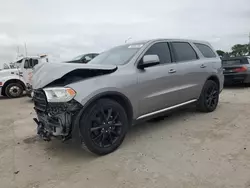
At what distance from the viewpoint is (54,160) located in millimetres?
3727

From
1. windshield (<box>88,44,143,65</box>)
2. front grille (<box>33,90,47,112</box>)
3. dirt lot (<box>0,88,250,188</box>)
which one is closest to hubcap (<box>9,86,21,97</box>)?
dirt lot (<box>0,88,250,188</box>)

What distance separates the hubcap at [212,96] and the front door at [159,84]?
4.20 ft

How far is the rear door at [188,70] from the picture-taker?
16.5 feet

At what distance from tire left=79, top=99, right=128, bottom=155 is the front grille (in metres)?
0.64

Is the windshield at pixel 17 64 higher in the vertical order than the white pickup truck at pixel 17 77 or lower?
higher

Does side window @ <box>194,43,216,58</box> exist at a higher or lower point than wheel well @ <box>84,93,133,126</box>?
higher

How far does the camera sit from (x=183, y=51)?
535 centimetres

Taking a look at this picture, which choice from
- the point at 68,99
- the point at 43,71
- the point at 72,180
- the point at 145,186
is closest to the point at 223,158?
the point at 145,186

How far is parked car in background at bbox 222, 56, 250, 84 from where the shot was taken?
9969 millimetres

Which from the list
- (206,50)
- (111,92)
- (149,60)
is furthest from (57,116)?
(206,50)

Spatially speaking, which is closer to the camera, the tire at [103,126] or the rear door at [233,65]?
the tire at [103,126]

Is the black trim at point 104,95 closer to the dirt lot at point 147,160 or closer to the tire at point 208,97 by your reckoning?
the dirt lot at point 147,160

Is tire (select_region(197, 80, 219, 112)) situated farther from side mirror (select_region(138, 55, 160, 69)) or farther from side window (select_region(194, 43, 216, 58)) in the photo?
side mirror (select_region(138, 55, 160, 69))

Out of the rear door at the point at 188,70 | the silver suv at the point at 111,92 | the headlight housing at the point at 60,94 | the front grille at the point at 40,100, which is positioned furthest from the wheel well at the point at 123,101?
the rear door at the point at 188,70
